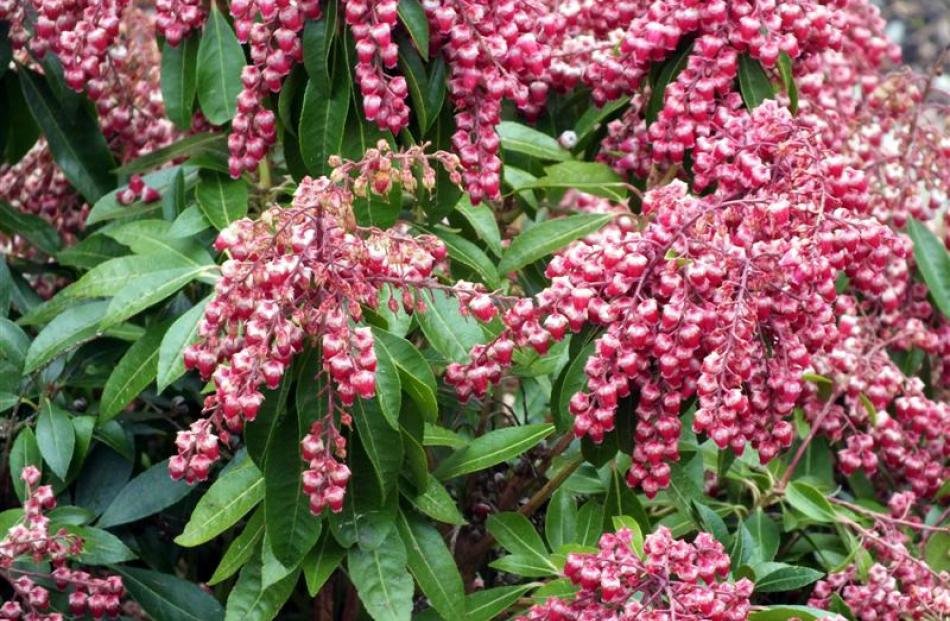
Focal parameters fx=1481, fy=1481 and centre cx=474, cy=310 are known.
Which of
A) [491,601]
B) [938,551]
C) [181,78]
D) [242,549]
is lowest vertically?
[938,551]

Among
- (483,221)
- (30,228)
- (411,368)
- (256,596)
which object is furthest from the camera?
(30,228)

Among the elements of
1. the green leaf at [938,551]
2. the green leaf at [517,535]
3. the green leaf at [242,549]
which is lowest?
the green leaf at [938,551]

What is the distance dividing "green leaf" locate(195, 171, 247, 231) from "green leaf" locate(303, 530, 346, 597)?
544 millimetres

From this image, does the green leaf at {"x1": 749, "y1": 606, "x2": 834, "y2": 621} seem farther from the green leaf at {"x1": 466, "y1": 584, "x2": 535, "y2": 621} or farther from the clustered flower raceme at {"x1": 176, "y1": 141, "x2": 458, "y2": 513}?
the clustered flower raceme at {"x1": 176, "y1": 141, "x2": 458, "y2": 513}

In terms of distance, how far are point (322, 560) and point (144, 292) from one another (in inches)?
19.0

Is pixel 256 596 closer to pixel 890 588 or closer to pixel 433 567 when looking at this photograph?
pixel 433 567

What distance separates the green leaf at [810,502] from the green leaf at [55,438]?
119 centimetres

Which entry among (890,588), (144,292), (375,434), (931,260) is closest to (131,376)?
(144,292)

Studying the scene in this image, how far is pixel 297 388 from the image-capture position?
6.41 feet

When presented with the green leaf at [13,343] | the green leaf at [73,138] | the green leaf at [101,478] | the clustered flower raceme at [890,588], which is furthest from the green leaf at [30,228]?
the clustered flower raceme at [890,588]

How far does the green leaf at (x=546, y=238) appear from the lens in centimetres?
241

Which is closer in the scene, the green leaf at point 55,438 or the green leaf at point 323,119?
the green leaf at point 323,119

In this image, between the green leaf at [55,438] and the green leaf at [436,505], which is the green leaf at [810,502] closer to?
the green leaf at [436,505]

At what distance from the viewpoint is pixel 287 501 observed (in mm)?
2014
